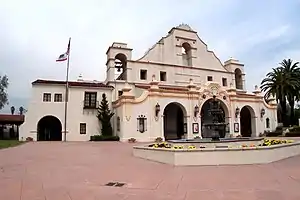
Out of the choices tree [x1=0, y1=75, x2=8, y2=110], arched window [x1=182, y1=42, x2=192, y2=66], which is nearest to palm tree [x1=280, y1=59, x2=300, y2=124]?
arched window [x1=182, y1=42, x2=192, y2=66]

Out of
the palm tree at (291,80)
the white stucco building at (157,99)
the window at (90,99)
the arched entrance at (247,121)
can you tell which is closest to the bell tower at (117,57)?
the white stucco building at (157,99)

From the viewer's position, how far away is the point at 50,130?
34.4 meters

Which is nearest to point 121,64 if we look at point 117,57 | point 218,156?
point 117,57

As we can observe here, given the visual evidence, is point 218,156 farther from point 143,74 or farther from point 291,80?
point 291,80

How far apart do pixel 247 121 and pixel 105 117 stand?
1977 cm

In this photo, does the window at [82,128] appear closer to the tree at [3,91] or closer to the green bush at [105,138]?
the green bush at [105,138]

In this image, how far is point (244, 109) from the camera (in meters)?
37.4

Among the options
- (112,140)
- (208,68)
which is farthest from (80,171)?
(208,68)

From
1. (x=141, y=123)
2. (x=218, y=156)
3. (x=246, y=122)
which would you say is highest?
(x=246, y=122)

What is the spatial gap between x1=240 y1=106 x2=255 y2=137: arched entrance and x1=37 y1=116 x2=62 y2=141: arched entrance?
80.0ft

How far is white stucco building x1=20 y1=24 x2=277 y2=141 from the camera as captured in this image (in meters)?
29.4

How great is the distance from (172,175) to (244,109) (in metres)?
31.1

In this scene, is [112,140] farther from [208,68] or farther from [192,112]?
[208,68]

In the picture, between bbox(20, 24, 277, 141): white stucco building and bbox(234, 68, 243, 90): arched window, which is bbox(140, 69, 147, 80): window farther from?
bbox(234, 68, 243, 90): arched window
